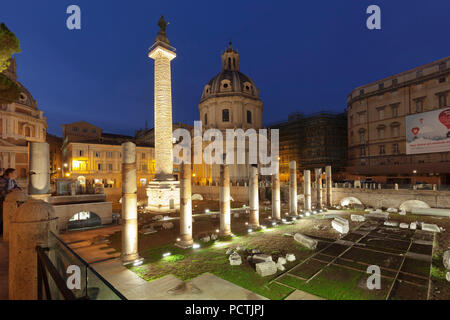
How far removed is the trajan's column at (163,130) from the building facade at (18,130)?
26.4 meters

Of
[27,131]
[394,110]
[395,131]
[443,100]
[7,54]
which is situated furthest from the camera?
[27,131]

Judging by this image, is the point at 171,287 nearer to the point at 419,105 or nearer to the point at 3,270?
the point at 3,270

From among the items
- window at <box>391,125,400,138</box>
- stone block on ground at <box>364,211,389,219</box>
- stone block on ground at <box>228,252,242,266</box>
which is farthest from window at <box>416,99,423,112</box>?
stone block on ground at <box>228,252,242,266</box>

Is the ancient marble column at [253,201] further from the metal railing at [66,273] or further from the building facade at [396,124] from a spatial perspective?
the building facade at [396,124]

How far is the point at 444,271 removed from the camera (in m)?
9.96

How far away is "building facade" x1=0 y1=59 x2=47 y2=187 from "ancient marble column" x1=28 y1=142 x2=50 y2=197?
3522 centimetres

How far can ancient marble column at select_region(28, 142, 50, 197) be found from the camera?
10203 millimetres

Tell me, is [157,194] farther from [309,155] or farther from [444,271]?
[309,155]

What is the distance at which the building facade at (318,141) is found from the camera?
47.3 meters

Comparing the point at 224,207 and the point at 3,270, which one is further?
the point at 224,207

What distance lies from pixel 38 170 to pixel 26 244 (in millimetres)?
7480

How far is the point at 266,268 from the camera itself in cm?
979

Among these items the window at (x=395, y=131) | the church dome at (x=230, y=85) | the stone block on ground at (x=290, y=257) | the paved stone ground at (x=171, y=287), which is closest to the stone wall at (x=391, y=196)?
the window at (x=395, y=131)

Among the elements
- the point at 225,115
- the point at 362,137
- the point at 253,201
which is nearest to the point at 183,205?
the point at 253,201
